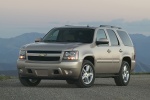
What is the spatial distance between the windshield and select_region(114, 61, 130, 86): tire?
5.92 feet

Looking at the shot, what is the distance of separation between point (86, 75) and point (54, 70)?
1.05 m

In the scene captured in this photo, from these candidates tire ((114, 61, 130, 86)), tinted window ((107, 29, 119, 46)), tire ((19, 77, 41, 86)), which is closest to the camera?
tire ((19, 77, 41, 86))

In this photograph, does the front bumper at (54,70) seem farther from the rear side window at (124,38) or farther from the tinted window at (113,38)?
the rear side window at (124,38)

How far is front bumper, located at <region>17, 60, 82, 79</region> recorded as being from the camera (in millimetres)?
14000

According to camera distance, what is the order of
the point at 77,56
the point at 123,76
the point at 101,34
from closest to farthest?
the point at 77,56, the point at 101,34, the point at 123,76

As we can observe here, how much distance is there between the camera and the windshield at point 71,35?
1516 cm

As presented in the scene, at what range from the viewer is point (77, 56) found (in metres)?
14.2

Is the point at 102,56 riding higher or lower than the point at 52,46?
lower

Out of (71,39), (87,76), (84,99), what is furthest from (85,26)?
(84,99)

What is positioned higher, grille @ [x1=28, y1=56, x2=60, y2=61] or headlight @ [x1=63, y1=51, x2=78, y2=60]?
headlight @ [x1=63, y1=51, x2=78, y2=60]

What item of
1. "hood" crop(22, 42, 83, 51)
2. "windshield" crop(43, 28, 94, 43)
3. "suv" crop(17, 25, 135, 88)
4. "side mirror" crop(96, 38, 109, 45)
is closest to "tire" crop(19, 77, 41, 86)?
"suv" crop(17, 25, 135, 88)

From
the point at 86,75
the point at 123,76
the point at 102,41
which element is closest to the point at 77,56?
the point at 86,75

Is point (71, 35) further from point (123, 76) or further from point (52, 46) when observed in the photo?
point (123, 76)

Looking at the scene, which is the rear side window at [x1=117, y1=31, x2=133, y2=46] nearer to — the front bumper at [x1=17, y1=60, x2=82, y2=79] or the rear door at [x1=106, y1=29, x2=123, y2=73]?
the rear door at [x1=106, y1=29, x2=123, y2=73]
